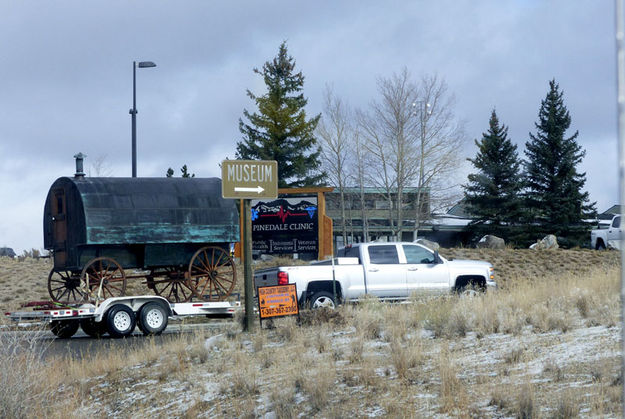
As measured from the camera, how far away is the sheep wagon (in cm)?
2045

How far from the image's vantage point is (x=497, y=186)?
2244 inches

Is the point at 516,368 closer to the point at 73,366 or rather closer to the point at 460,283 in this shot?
the point at 73,366

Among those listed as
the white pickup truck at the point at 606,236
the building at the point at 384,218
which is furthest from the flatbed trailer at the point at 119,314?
the building at the point at 384,218

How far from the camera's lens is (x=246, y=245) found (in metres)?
16.4

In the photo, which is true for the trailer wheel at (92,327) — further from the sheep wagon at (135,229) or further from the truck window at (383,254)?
the truck window at (383,254)

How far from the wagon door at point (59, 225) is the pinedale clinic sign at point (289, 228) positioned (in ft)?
43.7

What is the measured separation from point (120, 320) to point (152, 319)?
78 cm

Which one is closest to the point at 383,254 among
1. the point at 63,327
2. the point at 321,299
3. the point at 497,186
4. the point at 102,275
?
the point at 321,299

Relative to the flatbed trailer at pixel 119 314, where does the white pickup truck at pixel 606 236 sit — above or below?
above

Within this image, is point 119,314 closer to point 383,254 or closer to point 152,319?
point 152,319

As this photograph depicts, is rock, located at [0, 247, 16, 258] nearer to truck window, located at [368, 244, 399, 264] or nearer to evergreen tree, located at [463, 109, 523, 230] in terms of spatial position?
evergreen tree, located at [463, 109, 523, 230]

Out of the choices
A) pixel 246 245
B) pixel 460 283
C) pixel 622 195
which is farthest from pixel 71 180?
pixel 622 195

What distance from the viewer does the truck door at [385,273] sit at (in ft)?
66.0

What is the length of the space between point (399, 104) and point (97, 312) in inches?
1353
